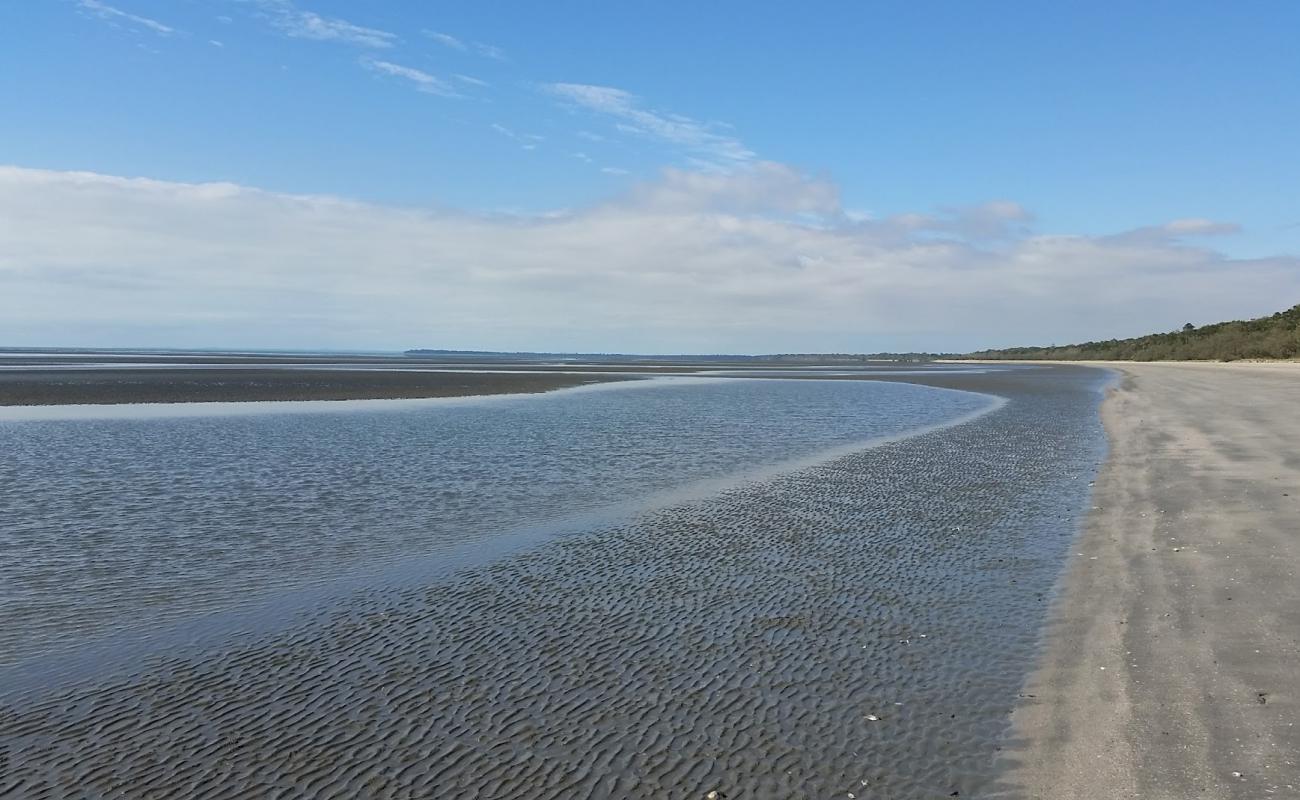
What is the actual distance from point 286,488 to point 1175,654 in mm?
14995

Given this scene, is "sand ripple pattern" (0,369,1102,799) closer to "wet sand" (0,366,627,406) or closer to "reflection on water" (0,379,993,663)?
"reflection on water" (0,379,993,663)

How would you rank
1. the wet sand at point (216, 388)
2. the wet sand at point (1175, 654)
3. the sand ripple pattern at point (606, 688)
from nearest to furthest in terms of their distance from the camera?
1. the wet sand at point (1175, 654)
2. the sand ripple pattern at point (606, 688)
3. the wet sand at point (216, 388)

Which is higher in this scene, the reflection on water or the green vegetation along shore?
the green vegetation along shore

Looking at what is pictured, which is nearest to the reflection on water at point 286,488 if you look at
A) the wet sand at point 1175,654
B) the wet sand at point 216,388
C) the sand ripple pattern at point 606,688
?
the sand ripple pattern at point 606,688

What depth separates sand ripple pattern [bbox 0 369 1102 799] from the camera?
5.70 m

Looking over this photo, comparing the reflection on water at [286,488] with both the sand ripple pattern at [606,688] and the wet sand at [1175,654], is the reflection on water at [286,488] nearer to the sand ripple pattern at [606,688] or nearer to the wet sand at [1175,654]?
the sand ripple pattern at [606,688]

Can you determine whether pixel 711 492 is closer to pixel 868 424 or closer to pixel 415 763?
pixel 415 763

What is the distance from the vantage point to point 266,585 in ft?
33.7

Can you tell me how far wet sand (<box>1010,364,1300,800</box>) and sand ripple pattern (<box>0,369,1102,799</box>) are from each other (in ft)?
1.45

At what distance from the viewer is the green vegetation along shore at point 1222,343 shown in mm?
84625

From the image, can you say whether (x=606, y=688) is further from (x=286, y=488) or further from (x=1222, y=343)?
(x=1222, y=343)

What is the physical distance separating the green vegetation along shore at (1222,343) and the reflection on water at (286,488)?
232 ft

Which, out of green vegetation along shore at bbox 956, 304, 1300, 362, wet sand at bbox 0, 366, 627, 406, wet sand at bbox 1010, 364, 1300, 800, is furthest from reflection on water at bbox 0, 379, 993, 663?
green vegetation along shore at bbox 956, 304, 1300, 362

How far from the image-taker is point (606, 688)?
7.22 m
